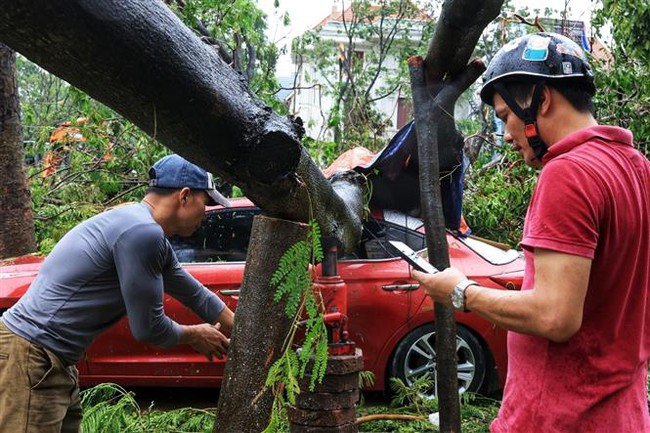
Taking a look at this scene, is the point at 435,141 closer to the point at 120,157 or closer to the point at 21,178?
the point at 21,178

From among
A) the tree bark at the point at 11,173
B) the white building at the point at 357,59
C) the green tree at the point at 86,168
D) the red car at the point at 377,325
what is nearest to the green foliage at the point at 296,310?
the red car at the point at 377,325

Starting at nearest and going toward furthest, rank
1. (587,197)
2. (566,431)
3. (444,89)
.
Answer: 1. (587,197)
2. (566,431)
3. (444,89)

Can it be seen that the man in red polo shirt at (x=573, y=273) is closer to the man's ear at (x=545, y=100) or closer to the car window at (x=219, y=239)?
the man's ear at (x=545, y=100)

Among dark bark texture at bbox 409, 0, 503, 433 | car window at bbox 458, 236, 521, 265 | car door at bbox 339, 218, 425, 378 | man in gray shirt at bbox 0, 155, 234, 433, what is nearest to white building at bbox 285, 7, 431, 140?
car window at bbox 458, 236, 521, 265

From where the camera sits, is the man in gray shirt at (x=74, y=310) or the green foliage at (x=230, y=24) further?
the green foliage at (x=230, y=24)

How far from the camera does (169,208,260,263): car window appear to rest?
5738mm

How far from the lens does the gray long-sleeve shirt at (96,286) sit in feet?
9.19

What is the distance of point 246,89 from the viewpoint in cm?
231

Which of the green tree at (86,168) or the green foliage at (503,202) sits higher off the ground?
the green tree at (86,168)

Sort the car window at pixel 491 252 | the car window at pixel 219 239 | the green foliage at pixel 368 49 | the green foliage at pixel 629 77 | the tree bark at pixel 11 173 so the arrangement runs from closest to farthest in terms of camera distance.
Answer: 1. the car window at pixel 491 252
2. the car window at pixel 219 239
3. the tree bark at pixel 11 173
4. the green foliage at pixel 629 77
5. the green foliage at pixel 368 49

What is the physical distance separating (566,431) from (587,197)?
0.61 meters

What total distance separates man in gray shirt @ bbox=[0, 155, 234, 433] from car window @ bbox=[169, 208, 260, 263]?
8.88ft

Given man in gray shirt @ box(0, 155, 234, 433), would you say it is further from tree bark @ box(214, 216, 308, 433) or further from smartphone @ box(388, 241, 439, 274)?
smartphone @ box(388, 241, 439, 274)

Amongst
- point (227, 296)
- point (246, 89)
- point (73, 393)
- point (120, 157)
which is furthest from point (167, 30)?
point (120, 157)
